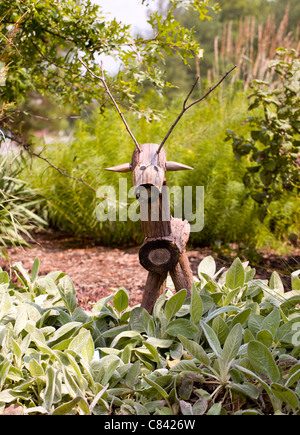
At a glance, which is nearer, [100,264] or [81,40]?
[81,40]

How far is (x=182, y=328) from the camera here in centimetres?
177

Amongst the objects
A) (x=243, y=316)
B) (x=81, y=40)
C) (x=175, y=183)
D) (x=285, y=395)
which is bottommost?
(x=285, y=395)

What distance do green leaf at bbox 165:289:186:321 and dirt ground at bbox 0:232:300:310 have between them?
2.73 feet

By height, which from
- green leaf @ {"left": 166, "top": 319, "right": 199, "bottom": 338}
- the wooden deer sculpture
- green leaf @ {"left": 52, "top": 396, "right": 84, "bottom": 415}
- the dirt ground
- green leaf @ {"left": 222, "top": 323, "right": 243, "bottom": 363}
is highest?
the wooden deer sculpture

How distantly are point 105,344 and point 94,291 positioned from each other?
98 cm

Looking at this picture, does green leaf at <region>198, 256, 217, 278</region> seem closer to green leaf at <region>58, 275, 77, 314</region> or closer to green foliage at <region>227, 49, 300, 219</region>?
green leaf at <region>58, 275, 77, 314</region>

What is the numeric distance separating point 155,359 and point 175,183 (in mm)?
2412

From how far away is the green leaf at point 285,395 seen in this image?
1336 millimetres

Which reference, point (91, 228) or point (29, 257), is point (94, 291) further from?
point (91, 228)

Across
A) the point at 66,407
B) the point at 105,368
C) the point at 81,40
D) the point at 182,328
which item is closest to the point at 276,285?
the point at 182,328

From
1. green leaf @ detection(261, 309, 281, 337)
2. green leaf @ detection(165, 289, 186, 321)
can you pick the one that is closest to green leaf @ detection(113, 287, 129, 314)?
green leaf @ detection(165, 289, 186, 321)

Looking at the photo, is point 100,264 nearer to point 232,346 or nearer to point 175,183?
point 175,183

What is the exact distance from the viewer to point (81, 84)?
293cm

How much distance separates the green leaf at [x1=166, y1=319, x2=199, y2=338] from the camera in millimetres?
1758
